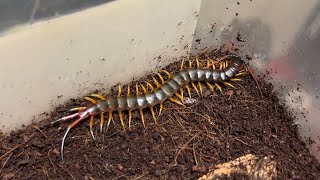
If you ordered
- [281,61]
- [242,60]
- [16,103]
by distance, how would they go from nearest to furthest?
1. [16,103]
2. [281,61]
3. [242,60]

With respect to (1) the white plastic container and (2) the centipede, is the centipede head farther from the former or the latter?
(1) the white plastic container

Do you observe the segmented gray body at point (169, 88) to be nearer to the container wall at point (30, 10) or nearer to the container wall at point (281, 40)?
the container wall at point (281, 40)

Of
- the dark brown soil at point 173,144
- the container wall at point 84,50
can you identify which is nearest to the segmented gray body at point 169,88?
the dark brown soil at point 173,144

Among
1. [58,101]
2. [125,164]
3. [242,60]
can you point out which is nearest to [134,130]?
[125,164]

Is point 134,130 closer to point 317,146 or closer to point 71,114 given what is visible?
point 71,114

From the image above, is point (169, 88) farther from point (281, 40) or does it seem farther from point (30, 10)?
point (30, 10)
